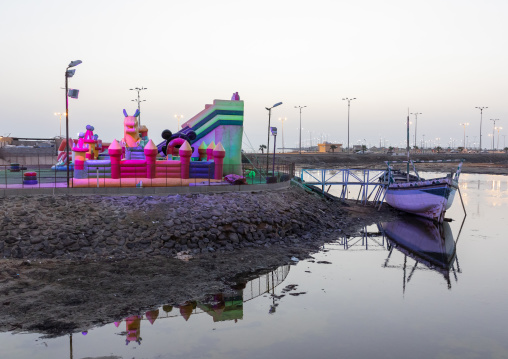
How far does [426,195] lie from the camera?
109ft

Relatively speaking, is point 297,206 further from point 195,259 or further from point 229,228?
point 195,259

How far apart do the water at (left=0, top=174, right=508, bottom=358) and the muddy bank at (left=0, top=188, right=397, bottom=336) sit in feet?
3.13

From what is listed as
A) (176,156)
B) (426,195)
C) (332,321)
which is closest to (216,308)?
(332,321)

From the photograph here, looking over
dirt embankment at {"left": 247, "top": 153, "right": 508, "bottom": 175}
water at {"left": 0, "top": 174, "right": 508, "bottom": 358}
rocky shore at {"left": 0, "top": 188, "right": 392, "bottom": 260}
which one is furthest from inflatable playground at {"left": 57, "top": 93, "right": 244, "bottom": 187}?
dirt embankment at {"left": 247, "top": 153, "right": 508, "bottom": 175}

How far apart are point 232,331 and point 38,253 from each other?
10.2 metres

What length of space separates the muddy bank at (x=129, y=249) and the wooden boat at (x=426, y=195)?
814 cm

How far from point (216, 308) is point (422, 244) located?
633 inches

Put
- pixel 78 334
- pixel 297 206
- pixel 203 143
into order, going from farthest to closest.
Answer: pixel 203 143, pixel 297 206, pixel 78 334

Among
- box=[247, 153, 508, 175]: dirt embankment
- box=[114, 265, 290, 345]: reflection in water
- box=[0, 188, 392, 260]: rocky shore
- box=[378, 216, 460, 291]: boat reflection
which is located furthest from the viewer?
box=[247, 153, 508, 175]: dirt embankment

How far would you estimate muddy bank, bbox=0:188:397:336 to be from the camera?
14344 millimetres

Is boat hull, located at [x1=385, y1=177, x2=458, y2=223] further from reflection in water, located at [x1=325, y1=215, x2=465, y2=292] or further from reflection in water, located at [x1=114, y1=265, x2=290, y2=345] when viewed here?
reflection in water, located at [x1=114, y1=265, x2=290, y2=345]

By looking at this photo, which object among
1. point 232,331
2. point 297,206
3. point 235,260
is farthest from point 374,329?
point 297,206

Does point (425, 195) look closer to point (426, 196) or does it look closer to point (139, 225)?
point (426, 196)

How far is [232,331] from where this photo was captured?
13375mm
